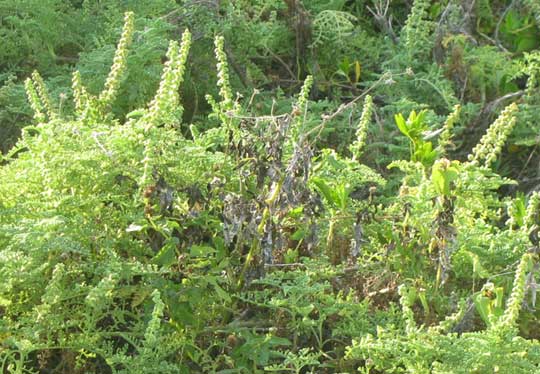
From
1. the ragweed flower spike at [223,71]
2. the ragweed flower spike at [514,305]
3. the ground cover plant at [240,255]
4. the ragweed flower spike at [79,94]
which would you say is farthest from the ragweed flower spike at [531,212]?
the ragweed flower spike at [79,94]

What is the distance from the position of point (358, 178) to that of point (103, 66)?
1434mm

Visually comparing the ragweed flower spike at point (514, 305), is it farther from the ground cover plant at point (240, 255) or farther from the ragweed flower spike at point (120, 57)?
the ragweed flower spike at point (120, 57)

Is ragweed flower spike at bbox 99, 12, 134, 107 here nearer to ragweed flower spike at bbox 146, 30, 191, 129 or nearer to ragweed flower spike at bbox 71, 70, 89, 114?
ragweed flower spike at bbox 71, 70, 89, 114

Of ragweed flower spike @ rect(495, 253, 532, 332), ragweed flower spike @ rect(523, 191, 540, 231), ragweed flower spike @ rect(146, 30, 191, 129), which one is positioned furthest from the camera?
ragweed flower spike @ rect(523, 191, 540, 231)

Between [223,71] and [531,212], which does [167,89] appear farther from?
[531,212]

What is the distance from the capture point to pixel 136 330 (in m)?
2.98

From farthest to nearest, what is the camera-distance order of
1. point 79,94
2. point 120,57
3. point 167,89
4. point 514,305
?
point 79,94 → point 120,57 → point 167,89 → point 514,305

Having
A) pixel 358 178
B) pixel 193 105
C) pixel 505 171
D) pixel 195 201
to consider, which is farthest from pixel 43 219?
pixel 505 171

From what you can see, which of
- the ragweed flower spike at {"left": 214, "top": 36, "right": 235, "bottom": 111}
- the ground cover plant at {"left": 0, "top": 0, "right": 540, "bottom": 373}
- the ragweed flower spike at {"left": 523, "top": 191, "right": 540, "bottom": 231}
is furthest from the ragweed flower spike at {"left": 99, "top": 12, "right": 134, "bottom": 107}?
the ragweed flower spike at {"left": 523, "top": 191, "right": 540, "bottom": 231}

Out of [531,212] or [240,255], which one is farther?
[531,212]

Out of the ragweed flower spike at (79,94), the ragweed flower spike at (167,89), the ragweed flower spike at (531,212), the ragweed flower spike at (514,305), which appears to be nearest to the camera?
the ragweed flower spike at (514,305)

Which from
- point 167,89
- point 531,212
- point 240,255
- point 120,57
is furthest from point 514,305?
point 120,57

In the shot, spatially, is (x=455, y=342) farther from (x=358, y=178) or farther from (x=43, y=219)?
(x=43, y=219)

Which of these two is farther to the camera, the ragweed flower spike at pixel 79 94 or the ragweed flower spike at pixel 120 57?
the ragweed flower spike at pixel 79 94
